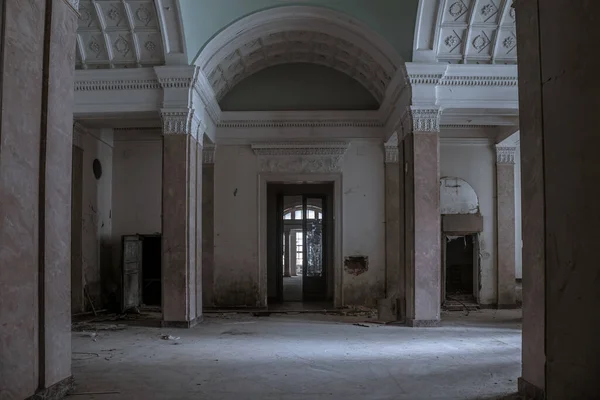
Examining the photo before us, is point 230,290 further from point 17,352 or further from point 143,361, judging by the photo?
point 17,352

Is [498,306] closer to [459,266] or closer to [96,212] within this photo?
[459,266]

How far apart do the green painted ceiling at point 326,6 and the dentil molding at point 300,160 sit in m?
4.06

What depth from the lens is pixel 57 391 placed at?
4656 millimetres

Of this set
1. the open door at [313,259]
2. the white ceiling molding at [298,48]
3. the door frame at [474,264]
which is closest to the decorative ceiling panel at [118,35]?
the white ceiling molding at [298,48]

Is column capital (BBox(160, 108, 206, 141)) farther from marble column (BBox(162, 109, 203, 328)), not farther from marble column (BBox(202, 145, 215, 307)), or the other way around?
marble column (BBox(202, 145, 215, 307))

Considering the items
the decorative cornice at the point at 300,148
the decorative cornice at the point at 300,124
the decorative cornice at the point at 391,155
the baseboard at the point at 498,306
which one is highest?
the decorative cornice at the point at 300,124

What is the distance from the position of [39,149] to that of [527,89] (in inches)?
167

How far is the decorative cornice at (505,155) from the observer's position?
550 inches

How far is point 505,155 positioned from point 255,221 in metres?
6.97

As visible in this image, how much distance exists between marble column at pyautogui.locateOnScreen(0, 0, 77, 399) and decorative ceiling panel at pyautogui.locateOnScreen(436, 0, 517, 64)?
7.11m

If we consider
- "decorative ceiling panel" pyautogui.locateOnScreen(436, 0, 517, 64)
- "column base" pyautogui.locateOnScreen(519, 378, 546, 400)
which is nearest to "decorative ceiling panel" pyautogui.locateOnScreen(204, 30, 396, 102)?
"decorative ceiling panel" pyautogui.locateOnScreen(436, 0, 517, 64)

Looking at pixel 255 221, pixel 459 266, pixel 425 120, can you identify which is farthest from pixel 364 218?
pixel 425 120

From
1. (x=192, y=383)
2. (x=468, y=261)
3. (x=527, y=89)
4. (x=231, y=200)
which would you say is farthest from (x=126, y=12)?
(x=468, y=261)

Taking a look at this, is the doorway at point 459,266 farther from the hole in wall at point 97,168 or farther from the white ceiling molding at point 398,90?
the hole in wall at point 97,168
